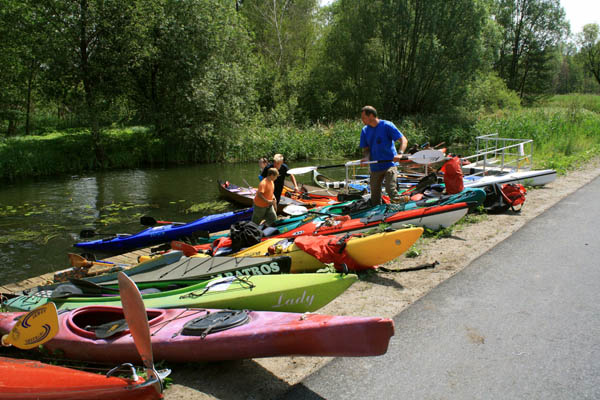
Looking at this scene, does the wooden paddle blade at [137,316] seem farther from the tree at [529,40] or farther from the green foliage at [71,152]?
the tree at [529,40]

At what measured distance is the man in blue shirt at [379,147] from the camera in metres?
6.83

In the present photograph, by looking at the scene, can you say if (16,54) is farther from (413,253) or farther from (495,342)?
(495,342)

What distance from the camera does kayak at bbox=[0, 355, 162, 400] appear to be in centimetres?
266

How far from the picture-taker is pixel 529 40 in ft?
147

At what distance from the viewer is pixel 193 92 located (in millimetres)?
19547

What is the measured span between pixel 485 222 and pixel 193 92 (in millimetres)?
15827

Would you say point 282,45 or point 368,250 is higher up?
point 282,45

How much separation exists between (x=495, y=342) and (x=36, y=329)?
384cm

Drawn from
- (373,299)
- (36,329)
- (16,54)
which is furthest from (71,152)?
(373,299)

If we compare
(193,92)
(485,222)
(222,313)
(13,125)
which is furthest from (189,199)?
(13,125)

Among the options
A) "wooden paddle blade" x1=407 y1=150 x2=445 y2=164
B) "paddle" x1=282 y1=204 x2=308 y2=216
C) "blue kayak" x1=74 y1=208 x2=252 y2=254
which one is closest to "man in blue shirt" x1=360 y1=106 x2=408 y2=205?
"wooden paddle blade" x1=407 y1=150 x2=445 y2=164

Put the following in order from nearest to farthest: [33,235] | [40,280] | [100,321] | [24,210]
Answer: [100,321] < [40,280] < [33,235] < [24,210]

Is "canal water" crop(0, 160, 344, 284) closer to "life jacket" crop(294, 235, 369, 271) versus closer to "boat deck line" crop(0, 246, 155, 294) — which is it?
"boat deck line" crop(0, 246, 155, 294)

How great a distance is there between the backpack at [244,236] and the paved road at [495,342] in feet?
9.17
